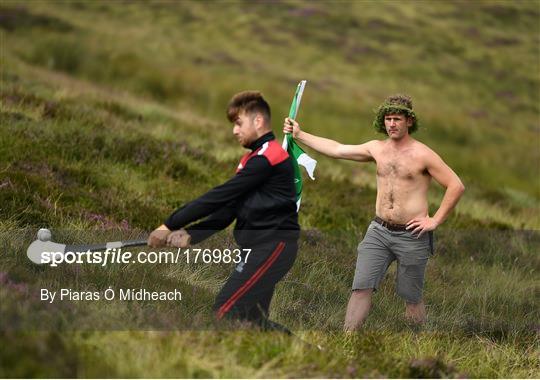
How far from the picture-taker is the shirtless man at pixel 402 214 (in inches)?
267

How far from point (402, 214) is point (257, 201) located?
1659 millimetres

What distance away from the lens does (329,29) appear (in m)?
43.2

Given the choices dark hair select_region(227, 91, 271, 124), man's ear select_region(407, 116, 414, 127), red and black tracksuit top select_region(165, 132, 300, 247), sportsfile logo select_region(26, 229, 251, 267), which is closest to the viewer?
red and black tracksuit top select_region(165, 132, 300, 247)

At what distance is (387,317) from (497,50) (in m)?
38.9

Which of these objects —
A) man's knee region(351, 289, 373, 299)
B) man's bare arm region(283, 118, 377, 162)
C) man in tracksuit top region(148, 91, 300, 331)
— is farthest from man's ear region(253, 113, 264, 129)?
man's knee region(351, 289, 373, 299)

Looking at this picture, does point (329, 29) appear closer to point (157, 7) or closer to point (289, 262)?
point (157, 7)

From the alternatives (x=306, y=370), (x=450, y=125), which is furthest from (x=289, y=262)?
(x=450, y=125)

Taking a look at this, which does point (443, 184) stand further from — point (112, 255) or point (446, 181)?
point (112, 255)

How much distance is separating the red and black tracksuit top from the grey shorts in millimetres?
1245

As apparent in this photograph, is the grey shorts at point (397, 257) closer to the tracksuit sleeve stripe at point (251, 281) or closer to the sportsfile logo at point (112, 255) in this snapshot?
the sportsfile logo at point (112, 255)

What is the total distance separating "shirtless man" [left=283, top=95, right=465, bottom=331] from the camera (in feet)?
22.3

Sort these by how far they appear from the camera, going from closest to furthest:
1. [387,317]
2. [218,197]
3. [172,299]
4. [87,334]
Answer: [87,334] → [218,197] → [172,299] → [387,317]

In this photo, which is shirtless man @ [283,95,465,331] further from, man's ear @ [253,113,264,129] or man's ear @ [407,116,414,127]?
man's ear @ [253,113,264,129]

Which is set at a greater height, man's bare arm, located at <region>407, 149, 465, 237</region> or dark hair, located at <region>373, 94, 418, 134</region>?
dark hair, located at <region>373, 94, 418, 134</region>
